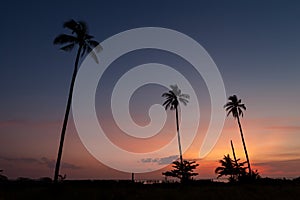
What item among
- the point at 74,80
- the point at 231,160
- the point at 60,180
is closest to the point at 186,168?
the point at 231,160

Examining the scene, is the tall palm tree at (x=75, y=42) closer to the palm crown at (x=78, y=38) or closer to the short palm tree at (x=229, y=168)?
the palm crown at (x=78, y=38)

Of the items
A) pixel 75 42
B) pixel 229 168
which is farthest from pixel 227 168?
pixel 75 42

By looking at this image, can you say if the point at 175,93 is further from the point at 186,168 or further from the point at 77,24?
the point at 77,24

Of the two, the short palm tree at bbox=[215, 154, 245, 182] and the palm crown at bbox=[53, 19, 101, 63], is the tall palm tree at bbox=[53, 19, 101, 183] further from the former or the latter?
the short palm tree at bbox=[215, 154, 245, 182]

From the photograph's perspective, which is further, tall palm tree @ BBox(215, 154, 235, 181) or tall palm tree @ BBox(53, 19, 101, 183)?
tall palm tree @ BBox(215, 154, 235, 181)

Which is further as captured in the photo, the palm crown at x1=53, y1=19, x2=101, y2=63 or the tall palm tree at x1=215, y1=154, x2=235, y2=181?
the tall palm tree at x1=215, y1=154, x2=235, y2=181

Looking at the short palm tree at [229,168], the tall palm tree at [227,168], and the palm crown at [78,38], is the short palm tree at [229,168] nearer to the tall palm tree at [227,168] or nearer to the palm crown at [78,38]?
the tall palm tree at [227,168]

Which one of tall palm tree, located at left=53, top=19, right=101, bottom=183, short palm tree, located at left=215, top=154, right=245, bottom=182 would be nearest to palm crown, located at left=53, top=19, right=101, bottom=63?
tall palm tree, located at left=53, top=19, right=101, bottom=183

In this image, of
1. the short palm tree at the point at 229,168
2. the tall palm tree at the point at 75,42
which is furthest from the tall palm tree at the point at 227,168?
the tall palm tree at the point at 75,42

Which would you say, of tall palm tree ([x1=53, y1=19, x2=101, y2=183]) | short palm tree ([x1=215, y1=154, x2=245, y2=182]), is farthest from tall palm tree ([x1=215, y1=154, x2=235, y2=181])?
tall palm tree ([x1=53, y1=19, x2=101, y2=183])

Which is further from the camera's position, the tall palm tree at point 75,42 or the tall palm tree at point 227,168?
the tall palm tree at point 227,168

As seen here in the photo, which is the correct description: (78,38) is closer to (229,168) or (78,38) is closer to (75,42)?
(75,42)

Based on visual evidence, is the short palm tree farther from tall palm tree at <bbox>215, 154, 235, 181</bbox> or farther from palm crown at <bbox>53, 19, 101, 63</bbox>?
palm crown at <bbox>53, 19, 101, 63</bbox>

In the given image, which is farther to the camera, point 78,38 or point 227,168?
point 227,168
